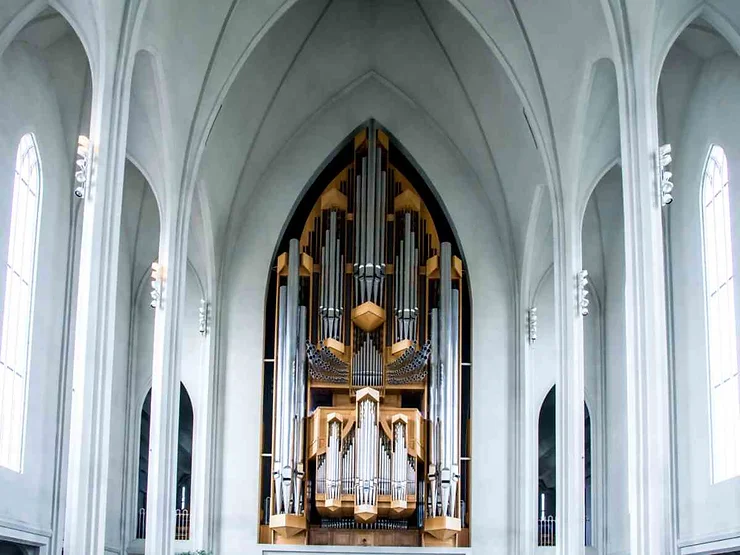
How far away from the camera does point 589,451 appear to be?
83.0 ft

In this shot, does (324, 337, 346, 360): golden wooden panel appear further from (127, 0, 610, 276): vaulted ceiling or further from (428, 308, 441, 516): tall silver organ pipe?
(127, 0, 610, 276): vaulted ceiling

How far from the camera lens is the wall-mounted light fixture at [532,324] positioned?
25.4 metres

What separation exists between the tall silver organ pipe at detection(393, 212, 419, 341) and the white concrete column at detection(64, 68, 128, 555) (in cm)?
979

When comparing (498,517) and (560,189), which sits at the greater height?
(560,189)

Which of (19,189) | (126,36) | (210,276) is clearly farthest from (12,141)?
(210,276)

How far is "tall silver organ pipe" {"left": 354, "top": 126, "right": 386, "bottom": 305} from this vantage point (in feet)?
83.4

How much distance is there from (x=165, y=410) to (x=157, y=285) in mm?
2057

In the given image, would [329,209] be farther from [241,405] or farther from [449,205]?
[241,405]

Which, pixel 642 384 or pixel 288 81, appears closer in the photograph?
pixel 642 384

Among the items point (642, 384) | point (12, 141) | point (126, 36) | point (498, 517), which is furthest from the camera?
point (498, 517)

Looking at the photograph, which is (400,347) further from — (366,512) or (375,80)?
(375,80)

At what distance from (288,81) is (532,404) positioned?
27.6 feet

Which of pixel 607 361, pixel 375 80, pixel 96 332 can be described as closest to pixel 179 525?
pixel 607 361

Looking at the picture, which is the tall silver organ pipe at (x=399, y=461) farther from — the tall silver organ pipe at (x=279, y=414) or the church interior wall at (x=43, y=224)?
the church interior wall at (x=43, y=224)
